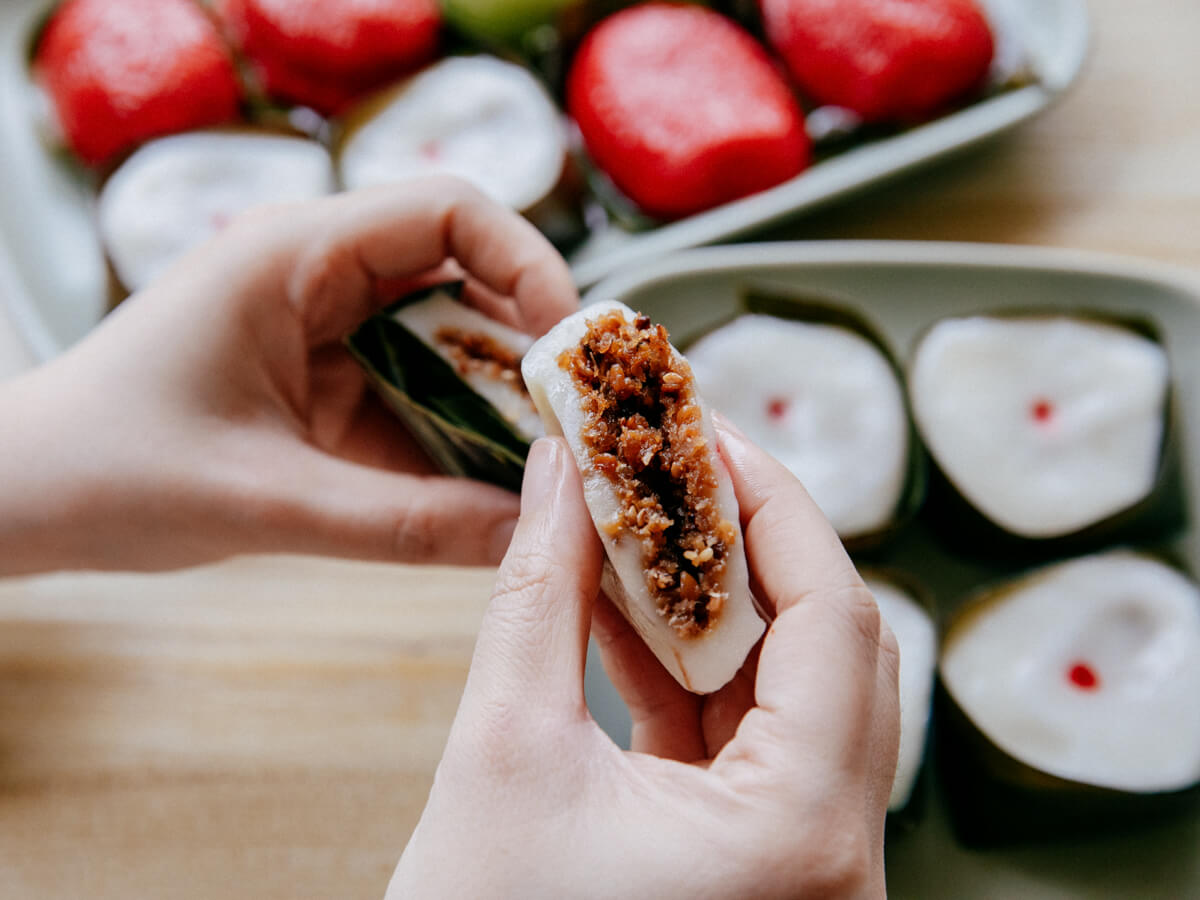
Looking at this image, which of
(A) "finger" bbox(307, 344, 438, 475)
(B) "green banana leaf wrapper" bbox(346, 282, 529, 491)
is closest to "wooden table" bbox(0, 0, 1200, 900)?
(A) "finger" bbox(307, 344, 438, 475)

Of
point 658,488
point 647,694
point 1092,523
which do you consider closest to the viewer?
point 658,488

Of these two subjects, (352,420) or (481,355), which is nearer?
(481,355)

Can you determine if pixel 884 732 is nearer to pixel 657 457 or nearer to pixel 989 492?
pixel 657 457

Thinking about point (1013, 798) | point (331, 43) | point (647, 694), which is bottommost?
point (1013, 798)

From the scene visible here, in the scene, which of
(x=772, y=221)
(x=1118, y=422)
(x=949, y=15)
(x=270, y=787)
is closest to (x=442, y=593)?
(x=270, y=787)

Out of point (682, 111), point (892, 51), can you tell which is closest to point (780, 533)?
point (682, 111)

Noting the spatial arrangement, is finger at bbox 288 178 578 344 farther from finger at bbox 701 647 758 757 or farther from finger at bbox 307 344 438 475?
finger at bbox 701 647 758 757

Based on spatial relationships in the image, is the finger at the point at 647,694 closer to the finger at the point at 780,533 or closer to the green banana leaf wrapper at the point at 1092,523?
the finger at the point at 780,533

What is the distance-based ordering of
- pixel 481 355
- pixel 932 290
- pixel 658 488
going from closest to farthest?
pixel 658 488 → pixel 481 355 → pixel 932 290
